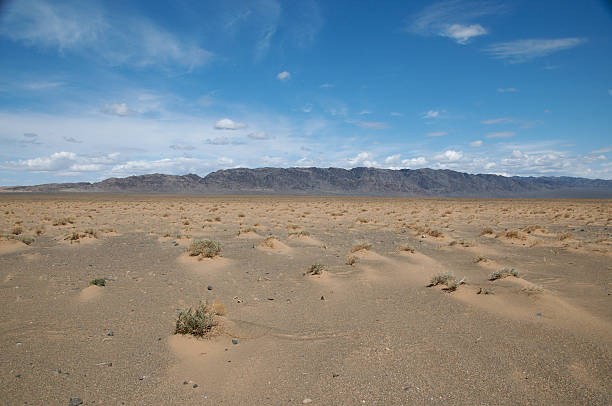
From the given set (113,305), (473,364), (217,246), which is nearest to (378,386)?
(473,364)

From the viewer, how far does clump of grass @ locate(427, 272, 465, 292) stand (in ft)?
24.7

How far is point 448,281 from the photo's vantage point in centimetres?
766

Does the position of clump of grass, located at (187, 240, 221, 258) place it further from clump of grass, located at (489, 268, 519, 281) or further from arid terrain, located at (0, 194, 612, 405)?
clump of grass, located at (489, 268, 519, 281)

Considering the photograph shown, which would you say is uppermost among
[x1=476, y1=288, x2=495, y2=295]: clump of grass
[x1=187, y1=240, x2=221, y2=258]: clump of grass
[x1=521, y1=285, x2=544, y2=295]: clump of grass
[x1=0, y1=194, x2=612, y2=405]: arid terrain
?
[x1=187, y1=240, x2=221, y2=258]: clump of grass

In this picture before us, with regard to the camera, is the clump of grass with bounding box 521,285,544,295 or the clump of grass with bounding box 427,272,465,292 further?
the clump of grass with bounding box 427,272,465,292

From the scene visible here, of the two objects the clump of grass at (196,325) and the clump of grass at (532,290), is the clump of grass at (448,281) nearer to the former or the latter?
the clump of grass at (532,290)

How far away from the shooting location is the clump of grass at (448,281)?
24.7 ft

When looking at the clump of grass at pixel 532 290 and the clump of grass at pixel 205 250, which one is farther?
the clump of grass at pixel 205 250

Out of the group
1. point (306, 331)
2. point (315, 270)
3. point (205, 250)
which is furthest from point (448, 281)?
point (205, 250)

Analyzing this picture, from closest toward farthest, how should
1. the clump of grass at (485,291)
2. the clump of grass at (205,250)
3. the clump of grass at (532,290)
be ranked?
the clump of grass at (532,290), the clump of grass at (485,291), the clump of grass at (205,250)

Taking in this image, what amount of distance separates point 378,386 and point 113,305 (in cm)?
530

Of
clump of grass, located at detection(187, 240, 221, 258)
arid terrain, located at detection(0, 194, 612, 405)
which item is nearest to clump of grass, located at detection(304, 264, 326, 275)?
arid terrain, located at detection(0, 194, 612, 405)

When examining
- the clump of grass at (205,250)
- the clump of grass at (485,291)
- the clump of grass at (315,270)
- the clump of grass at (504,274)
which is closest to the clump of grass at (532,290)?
the clump of grass at (485,291)

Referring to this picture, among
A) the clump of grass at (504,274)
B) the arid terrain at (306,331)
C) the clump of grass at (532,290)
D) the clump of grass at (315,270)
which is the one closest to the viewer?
the arid terrain at (306,331)
